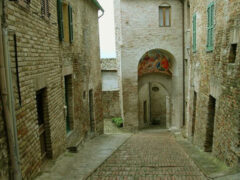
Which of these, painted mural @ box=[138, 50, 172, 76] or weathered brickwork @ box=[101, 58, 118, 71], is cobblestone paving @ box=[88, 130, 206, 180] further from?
weathered brickwork @ box=[101, 58, 118, 71]

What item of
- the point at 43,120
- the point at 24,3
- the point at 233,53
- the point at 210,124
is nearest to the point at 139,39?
the point at 210,124

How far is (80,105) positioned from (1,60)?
615 centimetres

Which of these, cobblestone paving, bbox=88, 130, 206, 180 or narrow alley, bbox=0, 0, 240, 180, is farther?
cobblestone paving, bbox=88, 130, 206, 180

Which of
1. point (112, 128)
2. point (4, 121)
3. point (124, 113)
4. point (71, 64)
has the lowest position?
point (112, 128)

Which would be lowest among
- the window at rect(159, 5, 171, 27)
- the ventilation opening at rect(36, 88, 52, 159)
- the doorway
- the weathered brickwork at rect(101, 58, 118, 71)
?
the doorway

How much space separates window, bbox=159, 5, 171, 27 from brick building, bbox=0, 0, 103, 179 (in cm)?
589

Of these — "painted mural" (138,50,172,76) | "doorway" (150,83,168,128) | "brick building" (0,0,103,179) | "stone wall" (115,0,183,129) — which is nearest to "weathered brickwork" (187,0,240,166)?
"brick building" (0,0,103,179)

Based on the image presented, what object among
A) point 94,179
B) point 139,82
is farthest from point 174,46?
point 94,179

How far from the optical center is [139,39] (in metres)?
16.0

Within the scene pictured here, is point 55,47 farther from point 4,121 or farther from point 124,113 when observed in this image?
point 124,113

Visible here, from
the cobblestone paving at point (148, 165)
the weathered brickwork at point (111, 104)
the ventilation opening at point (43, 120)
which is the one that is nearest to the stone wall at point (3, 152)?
the ventilation opening at point (43, 120)

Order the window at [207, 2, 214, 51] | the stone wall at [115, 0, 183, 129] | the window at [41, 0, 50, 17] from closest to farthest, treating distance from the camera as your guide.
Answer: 1. the window at [41, 0, 50, 17]
2. the window at [207, 2, 214, 51]
3. the stone wall at [115, 0, 183, 129]

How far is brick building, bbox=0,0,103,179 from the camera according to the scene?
165 inches

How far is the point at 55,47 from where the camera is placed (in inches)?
265
